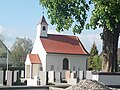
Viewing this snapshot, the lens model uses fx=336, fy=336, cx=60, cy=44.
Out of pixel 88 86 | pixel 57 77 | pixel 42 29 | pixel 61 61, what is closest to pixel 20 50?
pixel 42 29

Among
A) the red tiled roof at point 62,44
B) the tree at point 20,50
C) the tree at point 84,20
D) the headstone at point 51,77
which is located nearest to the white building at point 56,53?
the red tiled roof at point 62,44

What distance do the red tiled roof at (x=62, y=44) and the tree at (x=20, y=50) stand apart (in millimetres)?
24129

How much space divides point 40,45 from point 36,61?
305cm

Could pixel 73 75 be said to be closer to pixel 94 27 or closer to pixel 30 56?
pixel 94 27

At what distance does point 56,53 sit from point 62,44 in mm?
3031

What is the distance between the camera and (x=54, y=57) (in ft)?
195

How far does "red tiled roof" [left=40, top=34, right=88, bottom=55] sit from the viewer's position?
2357 inches

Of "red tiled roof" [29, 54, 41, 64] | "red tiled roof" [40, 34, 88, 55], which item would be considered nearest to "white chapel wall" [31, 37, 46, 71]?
"red tiled roof" [29, 54, 41, 64]

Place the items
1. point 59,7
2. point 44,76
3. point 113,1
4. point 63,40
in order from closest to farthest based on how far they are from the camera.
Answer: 1. point 113,1
2. point 59,7
3. point 44,76
4. point 63,40

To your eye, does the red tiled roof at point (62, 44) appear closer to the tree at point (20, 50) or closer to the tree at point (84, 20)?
the tree at point (20, 50)

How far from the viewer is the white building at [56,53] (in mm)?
59000

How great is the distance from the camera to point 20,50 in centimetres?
8956

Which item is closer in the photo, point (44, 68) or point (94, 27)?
point (94, 27)

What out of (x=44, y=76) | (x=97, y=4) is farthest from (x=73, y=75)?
(x=97, y=4)
